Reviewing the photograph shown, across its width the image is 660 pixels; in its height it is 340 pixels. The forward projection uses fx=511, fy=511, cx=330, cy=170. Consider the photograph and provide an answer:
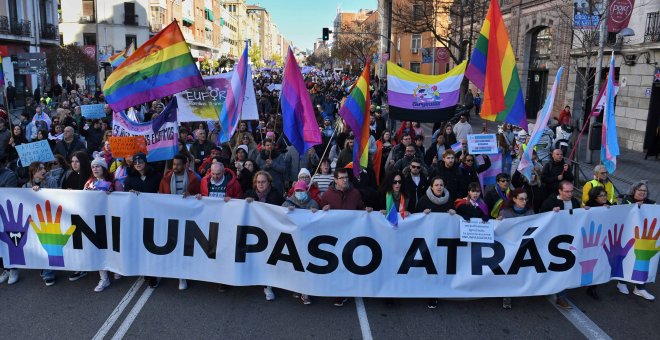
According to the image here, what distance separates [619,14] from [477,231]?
13126 mm

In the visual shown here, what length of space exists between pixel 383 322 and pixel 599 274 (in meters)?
2.68

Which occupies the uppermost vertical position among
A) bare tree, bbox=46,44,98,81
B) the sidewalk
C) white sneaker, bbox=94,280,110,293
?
bare tree, bbox=46,44,98,81

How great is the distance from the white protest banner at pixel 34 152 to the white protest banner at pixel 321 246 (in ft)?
4.51

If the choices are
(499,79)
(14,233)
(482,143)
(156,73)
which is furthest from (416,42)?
(14,233)

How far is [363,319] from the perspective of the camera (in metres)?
5.46

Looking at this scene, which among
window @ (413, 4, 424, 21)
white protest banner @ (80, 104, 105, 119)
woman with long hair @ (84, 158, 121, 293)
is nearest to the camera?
woman with long hair @ (84, 158, 121, 293)

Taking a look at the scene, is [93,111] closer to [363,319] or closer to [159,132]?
[159,132]

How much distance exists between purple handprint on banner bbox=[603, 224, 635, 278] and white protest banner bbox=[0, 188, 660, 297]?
0.01 meters

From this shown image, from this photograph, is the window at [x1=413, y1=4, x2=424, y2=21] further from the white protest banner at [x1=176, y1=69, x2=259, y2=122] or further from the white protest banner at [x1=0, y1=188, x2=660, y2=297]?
the white protest banner at [x1=0, y1=188, x2=660, y2=297]

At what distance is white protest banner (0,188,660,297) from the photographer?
5711mm

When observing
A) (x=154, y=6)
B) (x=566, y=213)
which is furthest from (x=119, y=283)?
(x=154, y=6)

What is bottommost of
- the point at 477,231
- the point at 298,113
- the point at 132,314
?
the point at 132,314

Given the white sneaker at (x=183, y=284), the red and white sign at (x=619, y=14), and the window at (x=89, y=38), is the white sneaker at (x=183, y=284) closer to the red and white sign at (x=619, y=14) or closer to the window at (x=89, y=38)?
the red and white sign at (x=619, y=14)

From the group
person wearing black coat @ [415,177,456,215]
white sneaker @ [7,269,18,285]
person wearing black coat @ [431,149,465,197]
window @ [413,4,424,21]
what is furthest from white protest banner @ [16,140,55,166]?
window @ [413,4,424,21]
